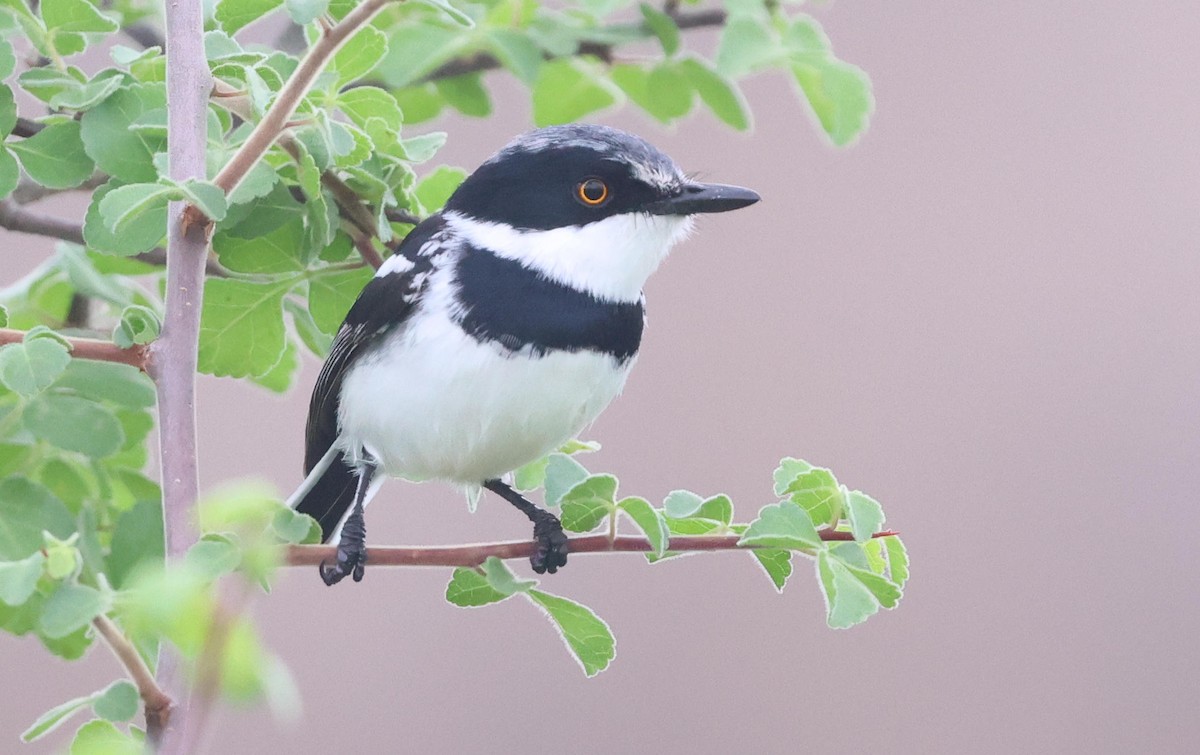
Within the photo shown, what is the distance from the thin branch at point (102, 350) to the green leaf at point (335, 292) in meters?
0.46

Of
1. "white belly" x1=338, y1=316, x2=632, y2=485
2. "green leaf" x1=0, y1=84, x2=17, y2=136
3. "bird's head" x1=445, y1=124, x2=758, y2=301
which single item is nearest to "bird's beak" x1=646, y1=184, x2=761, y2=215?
"bird's head" x1=445, y1=124, x2=758, y2=301

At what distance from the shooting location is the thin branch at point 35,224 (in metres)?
1.37

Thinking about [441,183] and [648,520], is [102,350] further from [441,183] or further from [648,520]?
[441,183]

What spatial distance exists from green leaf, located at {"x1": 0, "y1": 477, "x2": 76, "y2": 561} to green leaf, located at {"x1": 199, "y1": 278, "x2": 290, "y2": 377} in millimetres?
219

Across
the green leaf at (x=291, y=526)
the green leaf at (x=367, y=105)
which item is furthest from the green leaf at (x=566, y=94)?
the green leaf at (x=291, y=526)

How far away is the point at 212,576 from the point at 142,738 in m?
0.21

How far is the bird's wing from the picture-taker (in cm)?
155

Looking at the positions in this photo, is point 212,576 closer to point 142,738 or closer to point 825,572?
point 142,738

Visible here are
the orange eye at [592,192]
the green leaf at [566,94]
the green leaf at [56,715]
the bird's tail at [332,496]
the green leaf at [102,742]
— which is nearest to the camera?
the green leaf at [102,742]

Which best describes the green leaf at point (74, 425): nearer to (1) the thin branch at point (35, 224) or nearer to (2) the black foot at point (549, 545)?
(1) the thin branch at point (35, 224)

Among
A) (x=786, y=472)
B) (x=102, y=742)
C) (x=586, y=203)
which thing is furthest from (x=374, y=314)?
(x=102, y=742)

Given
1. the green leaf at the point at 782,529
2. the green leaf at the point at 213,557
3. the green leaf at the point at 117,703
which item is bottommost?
the green leaf at the point at 117,703

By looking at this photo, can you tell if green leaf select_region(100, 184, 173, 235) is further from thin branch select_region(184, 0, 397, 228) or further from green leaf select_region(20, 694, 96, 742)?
green leaf select_region(20, 694, 96, 742)

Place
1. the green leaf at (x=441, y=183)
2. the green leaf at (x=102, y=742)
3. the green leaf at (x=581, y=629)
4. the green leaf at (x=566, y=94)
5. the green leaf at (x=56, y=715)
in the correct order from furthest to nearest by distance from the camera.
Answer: the green leaf at (x=441, y=183), the green leaf at (x=566, y=94), the green leaf at (x=581, y=629), the green leaf at (x=56, y=715), the green leaf at (x=102, y=742)
